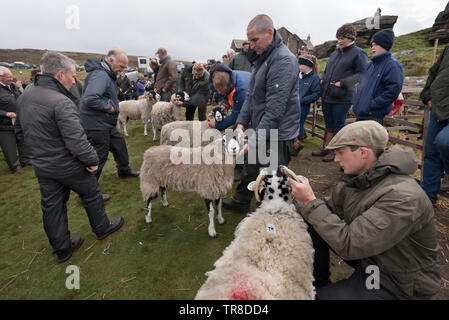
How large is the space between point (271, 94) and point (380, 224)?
5.92ft

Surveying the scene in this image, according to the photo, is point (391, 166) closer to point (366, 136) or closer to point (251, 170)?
point (366, 136)

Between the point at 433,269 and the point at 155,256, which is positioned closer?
the point at 433,269

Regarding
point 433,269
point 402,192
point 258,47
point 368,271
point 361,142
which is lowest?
point 368,271

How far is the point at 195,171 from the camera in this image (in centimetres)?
342

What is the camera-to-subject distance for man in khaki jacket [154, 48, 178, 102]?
817cm

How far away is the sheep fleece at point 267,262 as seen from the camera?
4.69ft

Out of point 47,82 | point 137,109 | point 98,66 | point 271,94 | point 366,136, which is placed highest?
point 98,66

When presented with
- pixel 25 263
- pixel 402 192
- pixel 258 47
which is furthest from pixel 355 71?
pixel 25 263

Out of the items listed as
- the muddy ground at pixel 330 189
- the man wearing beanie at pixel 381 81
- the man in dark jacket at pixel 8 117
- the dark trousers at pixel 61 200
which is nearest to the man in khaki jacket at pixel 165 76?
the man in dark jacket at pixel 8 117

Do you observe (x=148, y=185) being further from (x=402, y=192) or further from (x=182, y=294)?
(x=402, y=192)

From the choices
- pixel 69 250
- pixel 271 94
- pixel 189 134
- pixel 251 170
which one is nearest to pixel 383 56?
pixel 271 94

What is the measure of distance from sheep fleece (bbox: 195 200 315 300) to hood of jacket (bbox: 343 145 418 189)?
2.35ft

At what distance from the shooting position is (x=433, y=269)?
1525 millimetres

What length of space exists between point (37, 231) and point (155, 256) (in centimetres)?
226
